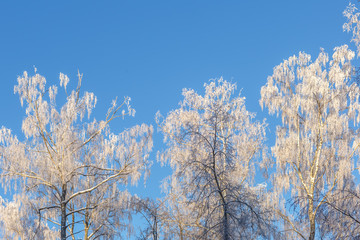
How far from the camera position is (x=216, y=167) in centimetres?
974

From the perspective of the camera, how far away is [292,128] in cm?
1366

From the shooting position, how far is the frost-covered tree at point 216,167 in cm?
852

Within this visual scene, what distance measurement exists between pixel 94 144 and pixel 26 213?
363 centimetres

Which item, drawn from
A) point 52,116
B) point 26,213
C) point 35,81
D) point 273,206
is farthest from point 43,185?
point 273,206

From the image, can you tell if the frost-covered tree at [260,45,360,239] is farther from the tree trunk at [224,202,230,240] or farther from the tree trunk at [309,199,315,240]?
the tree trunk at [224,202,230,240]

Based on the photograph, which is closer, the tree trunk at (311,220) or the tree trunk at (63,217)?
the tree trunk at (63,217)

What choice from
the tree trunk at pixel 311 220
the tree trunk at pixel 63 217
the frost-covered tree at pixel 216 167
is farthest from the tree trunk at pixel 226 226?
the tree trunk at pixel 311 220

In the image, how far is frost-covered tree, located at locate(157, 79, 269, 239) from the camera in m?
8.52

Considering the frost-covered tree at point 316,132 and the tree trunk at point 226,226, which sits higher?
the frost-covered tree at point 316,132

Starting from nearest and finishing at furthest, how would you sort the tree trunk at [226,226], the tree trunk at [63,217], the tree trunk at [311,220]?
the tree trunk at [226,226] < the tree trunk at [63,217] < the tree trunk at [311,220]

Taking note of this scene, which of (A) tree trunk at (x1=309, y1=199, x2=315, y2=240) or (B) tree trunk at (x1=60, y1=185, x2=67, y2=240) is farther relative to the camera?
(A) tree trunk at (x1=309, y1=199, x2=315, y2=240)

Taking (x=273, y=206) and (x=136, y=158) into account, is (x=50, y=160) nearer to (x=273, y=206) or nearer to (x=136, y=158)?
(x=136, y=158)

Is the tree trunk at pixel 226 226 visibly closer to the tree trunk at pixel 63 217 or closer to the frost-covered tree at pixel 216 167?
the frost-covered tree at pixel 216 167

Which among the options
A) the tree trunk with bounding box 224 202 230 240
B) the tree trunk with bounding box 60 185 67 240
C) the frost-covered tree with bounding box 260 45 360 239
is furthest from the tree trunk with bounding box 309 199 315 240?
the tree trunk with bounding box 60 185 67 240
